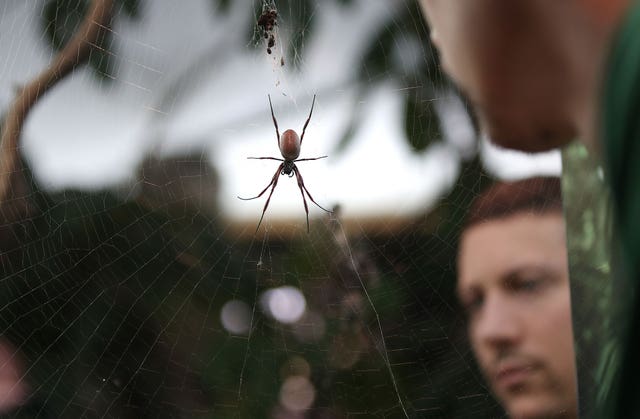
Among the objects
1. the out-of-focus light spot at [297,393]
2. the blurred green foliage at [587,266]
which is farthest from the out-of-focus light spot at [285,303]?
the blurred green foliage at [587,266]

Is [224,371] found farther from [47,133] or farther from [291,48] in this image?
[291,48]

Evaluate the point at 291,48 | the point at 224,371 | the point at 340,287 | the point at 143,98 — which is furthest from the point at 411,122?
the point at 224,371

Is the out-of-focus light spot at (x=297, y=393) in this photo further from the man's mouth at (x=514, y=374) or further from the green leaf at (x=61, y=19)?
the green leaf at (x=61, y=19)

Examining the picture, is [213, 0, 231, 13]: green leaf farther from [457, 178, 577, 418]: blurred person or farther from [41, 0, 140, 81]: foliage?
[457, 178, 577, 418]: blurred person

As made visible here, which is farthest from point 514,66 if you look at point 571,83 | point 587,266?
Answer: point 587,266

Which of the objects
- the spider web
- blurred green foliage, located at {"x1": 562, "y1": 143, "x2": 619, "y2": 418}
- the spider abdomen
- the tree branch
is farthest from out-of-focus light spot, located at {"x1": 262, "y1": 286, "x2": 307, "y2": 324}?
blurred green foliage, located at {"x1": 562, "y1": 143, "x2": 619, "y2": 418}

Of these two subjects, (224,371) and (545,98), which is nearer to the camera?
(545,98)
